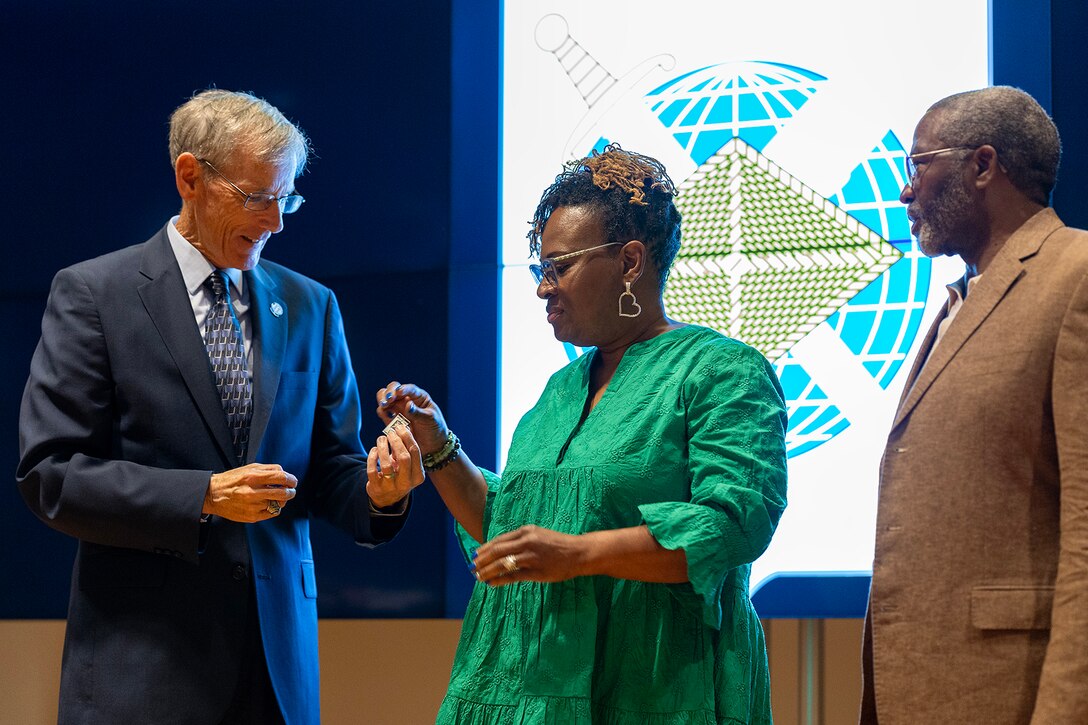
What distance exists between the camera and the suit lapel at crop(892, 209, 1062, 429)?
209cm

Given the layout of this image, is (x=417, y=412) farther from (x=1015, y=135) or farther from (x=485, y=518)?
(x=1015, y=135)

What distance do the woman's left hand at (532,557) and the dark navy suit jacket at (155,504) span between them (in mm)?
691

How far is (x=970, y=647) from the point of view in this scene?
1.98 metres

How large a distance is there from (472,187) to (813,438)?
1.34 metres

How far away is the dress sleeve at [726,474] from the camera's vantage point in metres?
2.02

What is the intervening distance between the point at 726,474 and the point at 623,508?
0.66 feet

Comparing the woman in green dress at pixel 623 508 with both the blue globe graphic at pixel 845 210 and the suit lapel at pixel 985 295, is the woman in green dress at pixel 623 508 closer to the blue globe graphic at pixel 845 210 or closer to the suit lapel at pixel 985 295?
the suit lapel at pixel 985 295

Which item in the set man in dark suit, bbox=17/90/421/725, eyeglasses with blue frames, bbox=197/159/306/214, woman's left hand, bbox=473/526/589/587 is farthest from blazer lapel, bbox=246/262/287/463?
woman's left hand, bbox=473/526/589/587

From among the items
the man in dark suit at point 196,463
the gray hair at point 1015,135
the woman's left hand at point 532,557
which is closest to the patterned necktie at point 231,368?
the man in dark suit at point 196,463

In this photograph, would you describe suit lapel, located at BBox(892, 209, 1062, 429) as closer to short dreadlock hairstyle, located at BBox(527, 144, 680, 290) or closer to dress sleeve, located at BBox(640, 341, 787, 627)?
dress sleeve, located at BBox(640, 341, 787, 627)

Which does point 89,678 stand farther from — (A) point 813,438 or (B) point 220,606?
(A) point 813,438

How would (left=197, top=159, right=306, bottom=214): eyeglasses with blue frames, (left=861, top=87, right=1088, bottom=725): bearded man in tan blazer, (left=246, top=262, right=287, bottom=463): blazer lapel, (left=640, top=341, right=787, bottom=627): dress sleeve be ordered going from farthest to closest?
(left=197, top=159, right=306, bottom=214): eyeglasses with blue frames
(left=246, top=262, right=287, bottom=463): blazer lapel
(left=640, top=341, right=787, bottom=627): dress sleeve
(left=861, top=87, right=1088, bottom=725): bearded man in tan blazer

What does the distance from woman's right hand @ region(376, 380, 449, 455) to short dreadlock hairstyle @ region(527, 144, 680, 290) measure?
38 centimetres

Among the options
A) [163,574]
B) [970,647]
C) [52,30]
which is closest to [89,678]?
[163,574]
